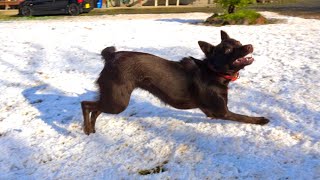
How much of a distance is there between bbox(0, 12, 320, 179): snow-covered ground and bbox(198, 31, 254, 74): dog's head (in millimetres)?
836

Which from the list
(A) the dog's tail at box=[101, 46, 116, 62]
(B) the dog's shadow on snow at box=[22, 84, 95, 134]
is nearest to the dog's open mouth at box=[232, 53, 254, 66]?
(A) the dog's tail at box=[101, 46, 116, 62]

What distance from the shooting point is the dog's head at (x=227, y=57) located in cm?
398

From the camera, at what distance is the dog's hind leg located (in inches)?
178

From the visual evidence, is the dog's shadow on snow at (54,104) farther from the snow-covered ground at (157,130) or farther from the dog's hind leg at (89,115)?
the dog's hind leg at (89,115)

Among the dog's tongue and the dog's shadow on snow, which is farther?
the dog's shadow on snow

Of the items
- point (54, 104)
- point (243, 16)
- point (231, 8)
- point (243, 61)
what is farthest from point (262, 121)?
point (231, 8)

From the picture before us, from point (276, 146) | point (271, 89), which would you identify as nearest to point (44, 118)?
point (276, 146)

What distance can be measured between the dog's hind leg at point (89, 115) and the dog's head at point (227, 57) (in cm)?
159

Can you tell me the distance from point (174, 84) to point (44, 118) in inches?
82.9

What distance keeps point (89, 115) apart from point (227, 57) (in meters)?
1.96

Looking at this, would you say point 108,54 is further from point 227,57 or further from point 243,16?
point 243,16

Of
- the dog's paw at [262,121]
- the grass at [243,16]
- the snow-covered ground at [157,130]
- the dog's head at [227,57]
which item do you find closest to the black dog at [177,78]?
the dog's head at [227,57]

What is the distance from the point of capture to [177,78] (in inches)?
169

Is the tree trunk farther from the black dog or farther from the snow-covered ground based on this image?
the black dog
